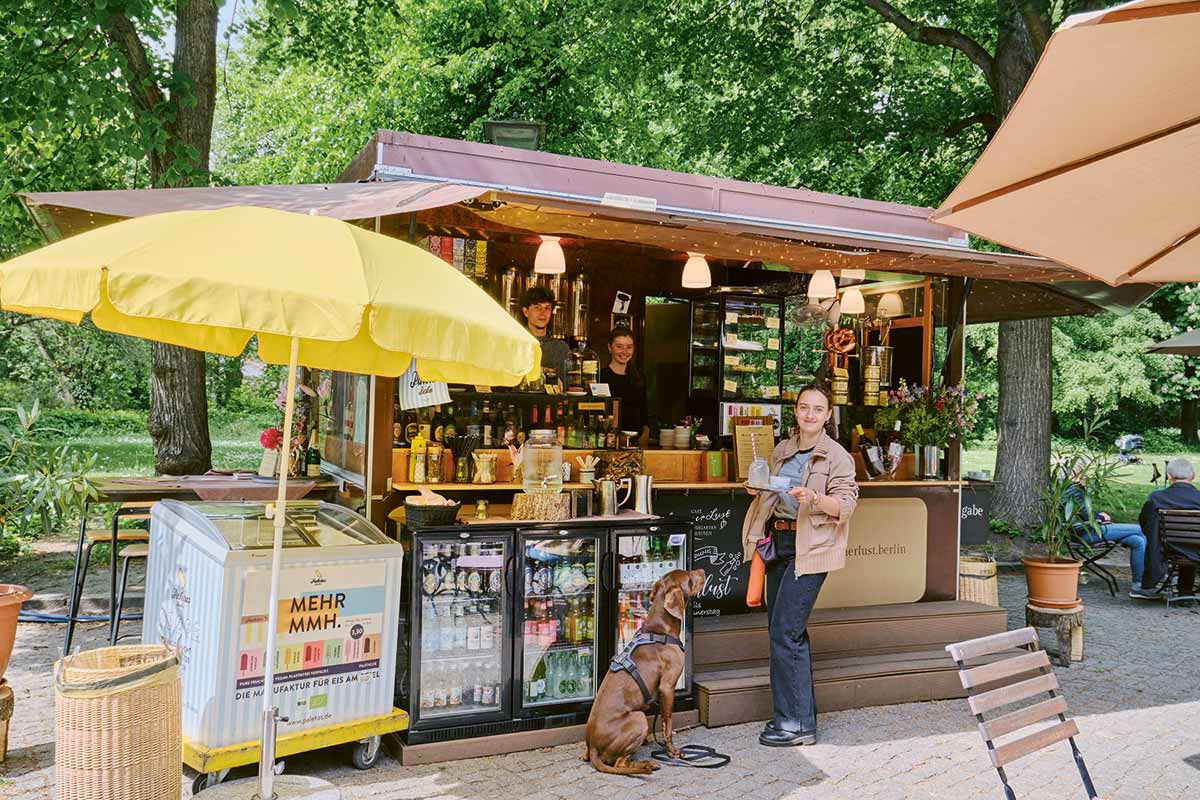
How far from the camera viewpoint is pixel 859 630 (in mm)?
6652

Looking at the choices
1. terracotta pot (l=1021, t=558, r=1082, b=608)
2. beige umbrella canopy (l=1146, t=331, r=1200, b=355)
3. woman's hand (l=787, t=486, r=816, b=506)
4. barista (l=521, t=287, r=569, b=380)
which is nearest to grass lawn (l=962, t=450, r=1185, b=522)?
beige umbrella canopy (l=1146, t=331, r=1200, b=355)

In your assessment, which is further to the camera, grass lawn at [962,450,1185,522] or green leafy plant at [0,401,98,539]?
grass lawn at [962,450,1185,522]

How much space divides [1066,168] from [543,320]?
4.90 meters

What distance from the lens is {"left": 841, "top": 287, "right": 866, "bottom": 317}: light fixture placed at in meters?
8.00

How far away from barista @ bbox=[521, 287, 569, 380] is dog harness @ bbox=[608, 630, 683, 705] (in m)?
2.64

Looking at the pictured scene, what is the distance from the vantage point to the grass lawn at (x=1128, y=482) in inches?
681

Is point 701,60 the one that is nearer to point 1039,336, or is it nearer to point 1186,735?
point 1039,336

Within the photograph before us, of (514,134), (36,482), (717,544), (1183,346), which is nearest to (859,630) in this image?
(717,544)

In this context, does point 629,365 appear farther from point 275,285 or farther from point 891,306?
point 275,285

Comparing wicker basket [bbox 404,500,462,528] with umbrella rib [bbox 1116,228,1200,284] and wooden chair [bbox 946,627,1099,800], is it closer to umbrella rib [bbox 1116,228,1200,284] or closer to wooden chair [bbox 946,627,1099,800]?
wooden chair [bbox 946,627,1099,800]

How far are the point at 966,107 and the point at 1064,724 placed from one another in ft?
39.4

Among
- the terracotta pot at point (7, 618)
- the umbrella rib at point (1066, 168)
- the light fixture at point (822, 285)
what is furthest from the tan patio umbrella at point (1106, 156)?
the terracotta pot at point (7, 618)

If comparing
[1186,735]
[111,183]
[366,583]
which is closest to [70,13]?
[111,183]

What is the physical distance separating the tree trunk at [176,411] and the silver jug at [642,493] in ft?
17.5
